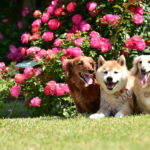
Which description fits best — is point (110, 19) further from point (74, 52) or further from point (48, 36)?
point (48, 36)

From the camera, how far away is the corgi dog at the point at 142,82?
6.75 metres

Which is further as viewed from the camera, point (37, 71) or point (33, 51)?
point (33, 51)

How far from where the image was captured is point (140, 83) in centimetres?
688

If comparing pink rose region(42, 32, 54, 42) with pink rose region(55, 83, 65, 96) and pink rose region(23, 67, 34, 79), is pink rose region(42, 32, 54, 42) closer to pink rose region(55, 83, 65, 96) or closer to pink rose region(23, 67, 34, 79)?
pink rose region(23, 67, 34, 79)

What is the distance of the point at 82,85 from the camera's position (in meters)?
7.20

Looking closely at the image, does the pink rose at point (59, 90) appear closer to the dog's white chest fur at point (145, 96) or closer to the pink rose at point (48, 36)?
the pink rose at point (48, 36)

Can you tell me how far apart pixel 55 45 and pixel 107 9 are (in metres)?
1.21

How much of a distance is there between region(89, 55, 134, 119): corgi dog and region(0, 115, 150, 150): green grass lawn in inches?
18.1

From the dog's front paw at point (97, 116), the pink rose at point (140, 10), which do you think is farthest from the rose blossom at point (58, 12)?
the dog's front paw at point (97, 116)

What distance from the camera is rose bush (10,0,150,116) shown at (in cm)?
772

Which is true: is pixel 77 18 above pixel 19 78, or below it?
above

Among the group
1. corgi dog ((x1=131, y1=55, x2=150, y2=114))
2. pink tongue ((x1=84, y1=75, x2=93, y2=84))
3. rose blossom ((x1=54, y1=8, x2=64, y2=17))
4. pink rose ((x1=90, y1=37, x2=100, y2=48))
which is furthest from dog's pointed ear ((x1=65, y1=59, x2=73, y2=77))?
rose blossom ((x1=54, y1=8, x2=64, y2=17))

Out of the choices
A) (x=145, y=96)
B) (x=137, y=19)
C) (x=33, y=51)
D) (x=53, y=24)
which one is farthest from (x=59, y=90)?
(x=137, y=19)

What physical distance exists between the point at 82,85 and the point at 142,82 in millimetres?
976
